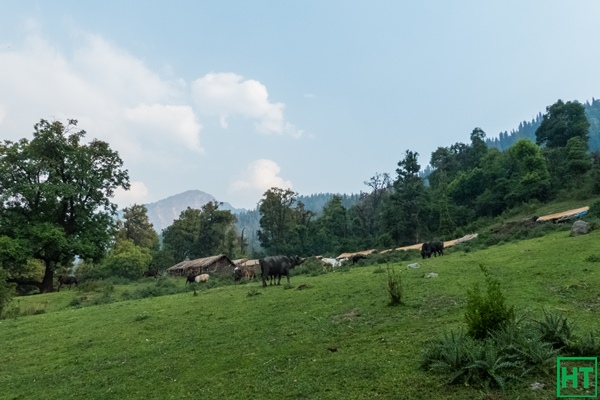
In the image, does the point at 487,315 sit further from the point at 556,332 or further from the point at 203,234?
the point at 203,234

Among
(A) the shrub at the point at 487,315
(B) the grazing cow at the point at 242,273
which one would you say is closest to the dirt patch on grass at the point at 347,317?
(A) the shrub at the point at 487,315

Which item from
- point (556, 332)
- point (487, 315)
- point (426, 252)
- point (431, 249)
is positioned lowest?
point (556, 332)

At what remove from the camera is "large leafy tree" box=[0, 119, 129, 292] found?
32312 millimetres

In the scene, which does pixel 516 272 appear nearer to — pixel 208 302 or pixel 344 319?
pixel 344 319

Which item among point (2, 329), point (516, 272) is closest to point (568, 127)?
point (516, 272)

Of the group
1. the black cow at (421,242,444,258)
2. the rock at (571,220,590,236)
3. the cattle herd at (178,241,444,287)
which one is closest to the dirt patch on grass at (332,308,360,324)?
the cattle herd at (178,241,444,287)

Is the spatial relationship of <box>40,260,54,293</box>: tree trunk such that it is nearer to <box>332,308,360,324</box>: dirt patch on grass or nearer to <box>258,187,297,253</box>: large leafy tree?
<box>332,308,360,324</box>: dirt patch on grass

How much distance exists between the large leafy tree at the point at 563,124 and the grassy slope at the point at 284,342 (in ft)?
228

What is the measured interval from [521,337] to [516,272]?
24.2 feet

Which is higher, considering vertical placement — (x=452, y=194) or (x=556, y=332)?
(x=452, y=194)

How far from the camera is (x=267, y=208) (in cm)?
8344

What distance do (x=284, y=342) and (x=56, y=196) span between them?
31943 mm

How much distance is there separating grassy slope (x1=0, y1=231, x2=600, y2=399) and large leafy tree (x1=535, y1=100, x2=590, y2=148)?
2735 inches

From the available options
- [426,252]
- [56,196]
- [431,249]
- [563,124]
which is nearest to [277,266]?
[426,252]
